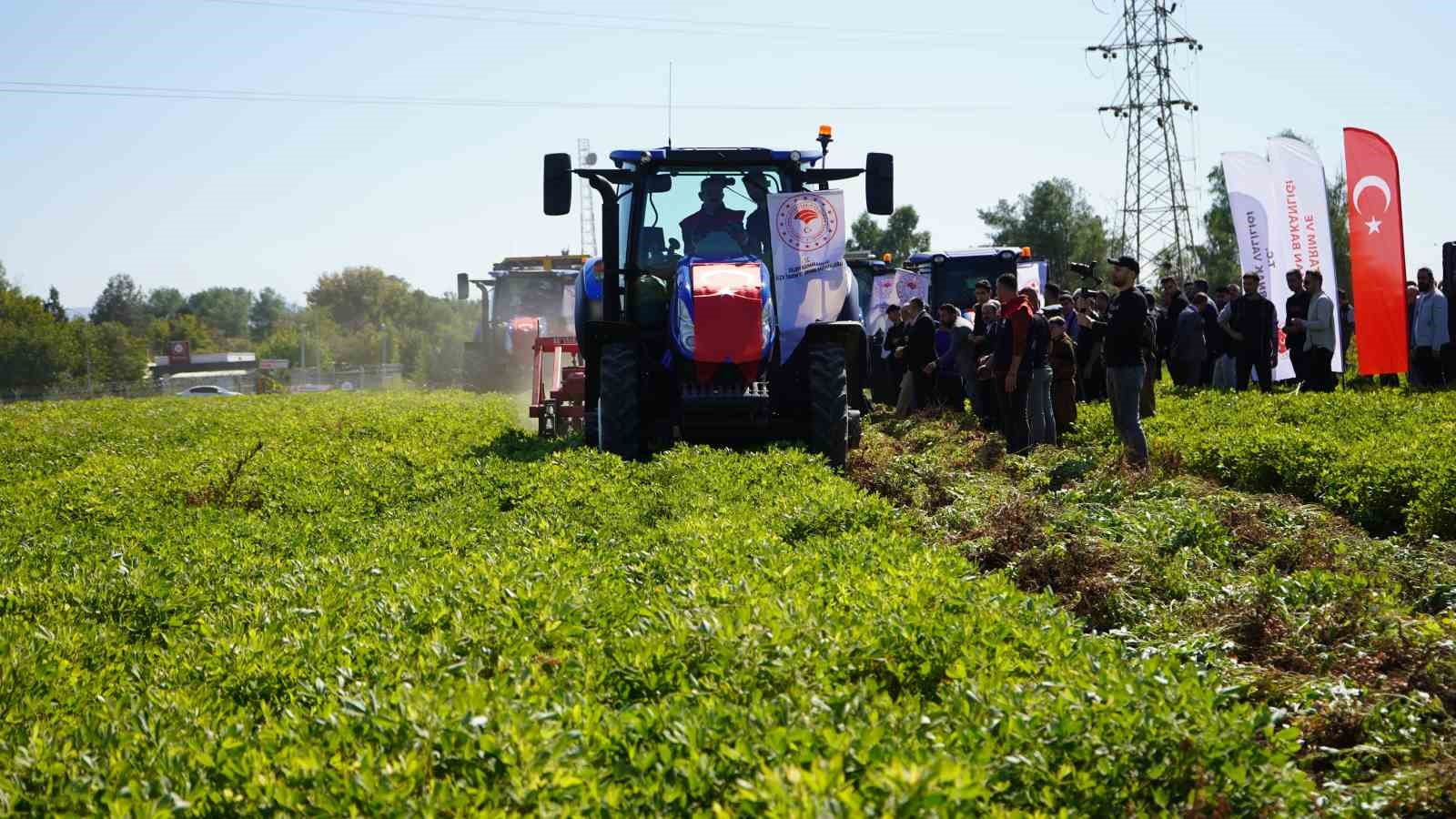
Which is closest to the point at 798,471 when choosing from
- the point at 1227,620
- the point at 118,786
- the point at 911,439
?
the point at 1227,620

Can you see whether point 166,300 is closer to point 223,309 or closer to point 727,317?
point 223,309

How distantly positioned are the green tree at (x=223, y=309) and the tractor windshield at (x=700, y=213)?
167549 mm

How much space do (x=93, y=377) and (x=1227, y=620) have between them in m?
77.0

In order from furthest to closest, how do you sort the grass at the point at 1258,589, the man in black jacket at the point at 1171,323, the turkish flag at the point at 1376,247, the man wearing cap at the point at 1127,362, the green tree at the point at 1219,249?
the green tree at the point at 1219,249, the man in black jacket at the point at 1171,323, the turkish flag at the point at 1376,247, the man wearing cap at the point at 1127,362, the grass at the point at 1258,589

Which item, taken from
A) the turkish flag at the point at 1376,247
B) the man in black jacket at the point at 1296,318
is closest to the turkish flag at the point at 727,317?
the man in black jacket at the point at 1296,318

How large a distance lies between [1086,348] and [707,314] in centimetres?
714

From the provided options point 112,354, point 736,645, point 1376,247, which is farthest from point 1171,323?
point 112,354

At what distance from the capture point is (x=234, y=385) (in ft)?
244

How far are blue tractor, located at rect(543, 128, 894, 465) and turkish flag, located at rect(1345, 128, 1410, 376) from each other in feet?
24.6

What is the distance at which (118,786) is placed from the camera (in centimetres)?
351

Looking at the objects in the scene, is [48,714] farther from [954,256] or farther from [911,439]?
[954,256]

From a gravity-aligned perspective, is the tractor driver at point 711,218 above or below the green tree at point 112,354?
below

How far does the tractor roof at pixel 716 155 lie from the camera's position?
11914mm

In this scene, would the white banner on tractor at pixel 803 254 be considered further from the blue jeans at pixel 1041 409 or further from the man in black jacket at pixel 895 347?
the man in black jacket at pixel 895 347
